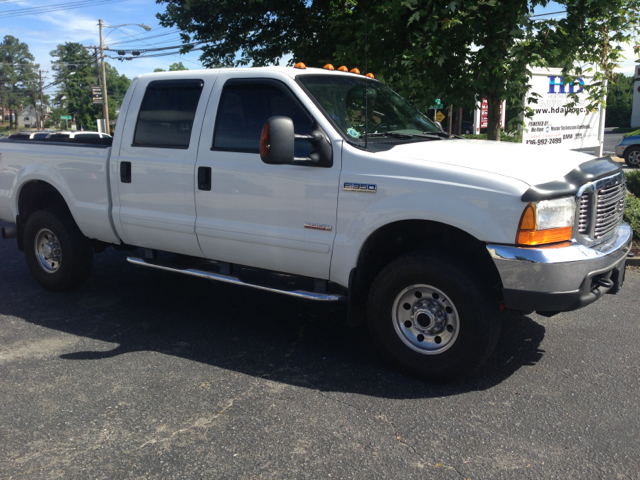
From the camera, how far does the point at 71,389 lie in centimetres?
405

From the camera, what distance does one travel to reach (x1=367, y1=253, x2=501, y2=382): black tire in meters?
3.80

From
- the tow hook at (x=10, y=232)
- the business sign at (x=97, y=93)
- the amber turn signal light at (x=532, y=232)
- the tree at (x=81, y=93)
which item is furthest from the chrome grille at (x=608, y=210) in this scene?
the tree at (x=81, y=93)

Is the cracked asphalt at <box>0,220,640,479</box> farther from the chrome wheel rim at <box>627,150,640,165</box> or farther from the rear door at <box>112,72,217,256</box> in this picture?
the chrome wheel rim at <box>627,150,640,165</box>

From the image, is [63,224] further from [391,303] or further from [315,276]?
[391,303]

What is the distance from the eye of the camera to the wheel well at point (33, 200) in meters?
6.25

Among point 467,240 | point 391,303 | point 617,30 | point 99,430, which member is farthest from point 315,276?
point 617,30

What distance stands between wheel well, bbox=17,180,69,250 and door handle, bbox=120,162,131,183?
1.23 meters

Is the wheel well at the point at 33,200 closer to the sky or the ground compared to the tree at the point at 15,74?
closer to the ground

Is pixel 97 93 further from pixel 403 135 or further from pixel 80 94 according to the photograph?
pixel 80 94

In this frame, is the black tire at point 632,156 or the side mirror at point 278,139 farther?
the black tire at point 632,156

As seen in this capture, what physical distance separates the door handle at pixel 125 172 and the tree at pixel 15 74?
14897cm

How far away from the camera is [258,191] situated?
456 centimetres

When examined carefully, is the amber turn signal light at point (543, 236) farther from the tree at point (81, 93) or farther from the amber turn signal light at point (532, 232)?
the tree at point (81, 93)

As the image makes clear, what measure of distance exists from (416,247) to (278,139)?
1239 millimetres
